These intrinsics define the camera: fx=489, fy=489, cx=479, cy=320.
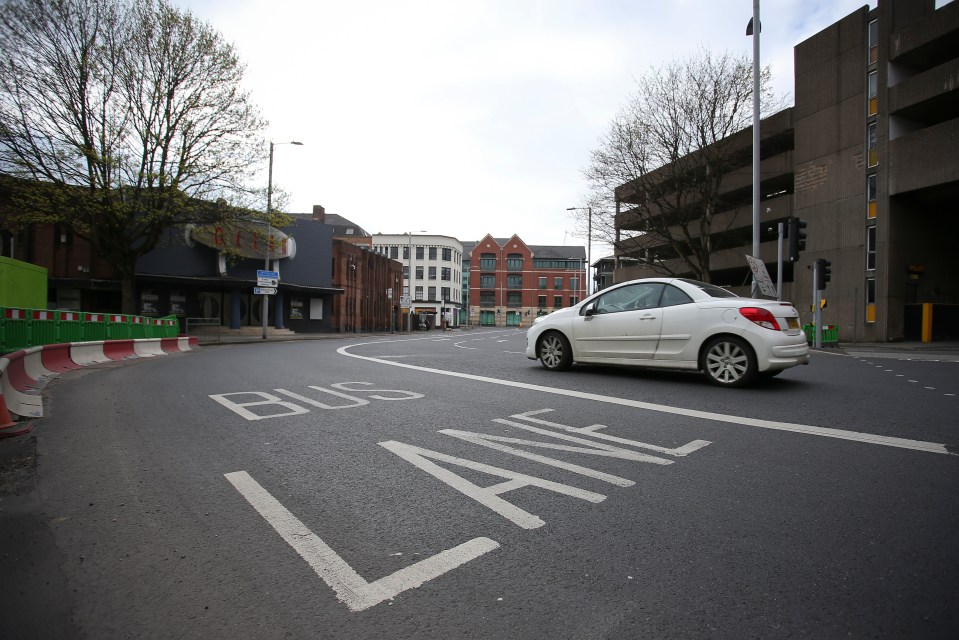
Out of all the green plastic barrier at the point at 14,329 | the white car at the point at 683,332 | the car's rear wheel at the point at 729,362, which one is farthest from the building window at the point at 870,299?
the green plastic barrier at the point at 14,329

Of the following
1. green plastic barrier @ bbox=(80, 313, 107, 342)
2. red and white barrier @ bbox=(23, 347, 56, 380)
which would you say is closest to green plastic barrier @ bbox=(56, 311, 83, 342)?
green plastic barrier @ bbox=(80, 313, 107, 342)

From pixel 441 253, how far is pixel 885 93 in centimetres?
6034

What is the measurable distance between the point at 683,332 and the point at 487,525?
5.58 meters

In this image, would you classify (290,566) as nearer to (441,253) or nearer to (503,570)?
(503,570)

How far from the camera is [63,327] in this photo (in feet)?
34.7

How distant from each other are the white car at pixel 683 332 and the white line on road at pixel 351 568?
18.6 feet

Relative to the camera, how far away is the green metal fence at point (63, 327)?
791 cm

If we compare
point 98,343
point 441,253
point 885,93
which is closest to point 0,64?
point 98,343

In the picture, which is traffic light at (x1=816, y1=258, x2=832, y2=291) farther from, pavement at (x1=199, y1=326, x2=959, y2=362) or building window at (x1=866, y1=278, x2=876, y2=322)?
building window at (x1=866, y1=278, x2=876, y2=322)

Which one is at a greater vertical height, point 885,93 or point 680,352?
point 885,93

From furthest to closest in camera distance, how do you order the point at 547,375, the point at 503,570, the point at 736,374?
the point at 547,375, the point at 736,374, the point at 503,570

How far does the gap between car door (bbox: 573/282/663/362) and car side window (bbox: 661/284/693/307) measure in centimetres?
11

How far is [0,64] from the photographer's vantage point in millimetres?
17359

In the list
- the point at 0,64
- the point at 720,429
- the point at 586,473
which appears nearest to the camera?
the point at 586,473
